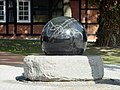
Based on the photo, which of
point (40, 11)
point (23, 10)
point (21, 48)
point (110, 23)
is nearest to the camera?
point (21, 48)

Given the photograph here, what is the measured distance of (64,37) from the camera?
440 inches

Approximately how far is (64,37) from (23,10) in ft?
69.2

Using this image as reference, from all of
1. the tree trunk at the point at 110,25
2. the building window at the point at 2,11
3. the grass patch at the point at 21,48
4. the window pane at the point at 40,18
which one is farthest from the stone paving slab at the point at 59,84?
the building window at the point at 2,11

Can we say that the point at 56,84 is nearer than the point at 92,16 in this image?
Yes

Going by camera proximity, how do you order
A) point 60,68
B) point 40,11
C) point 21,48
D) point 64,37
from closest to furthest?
point 60,68, point 64,37, point 21,48, point 40,11

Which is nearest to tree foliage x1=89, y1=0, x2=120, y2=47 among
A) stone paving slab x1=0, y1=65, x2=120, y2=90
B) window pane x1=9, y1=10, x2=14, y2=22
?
window pane x1=9, y1=10, x2=14, y2=22

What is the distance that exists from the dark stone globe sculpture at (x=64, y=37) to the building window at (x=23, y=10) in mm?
20516

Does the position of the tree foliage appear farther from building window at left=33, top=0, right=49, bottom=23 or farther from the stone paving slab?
the stone paving slab

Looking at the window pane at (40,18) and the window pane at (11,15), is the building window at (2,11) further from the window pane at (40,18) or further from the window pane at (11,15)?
the window pane at (40,18)

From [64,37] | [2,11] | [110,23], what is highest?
[2,11]

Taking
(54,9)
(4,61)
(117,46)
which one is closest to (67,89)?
(4,61)

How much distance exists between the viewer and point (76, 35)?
444 inches

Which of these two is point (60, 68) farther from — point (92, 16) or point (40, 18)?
point (40, 18)

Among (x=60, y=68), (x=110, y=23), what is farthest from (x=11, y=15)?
(x=60, y=68)
